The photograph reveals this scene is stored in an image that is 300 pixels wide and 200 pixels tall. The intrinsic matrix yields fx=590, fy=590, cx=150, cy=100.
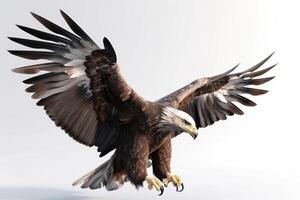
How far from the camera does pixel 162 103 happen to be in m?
5.62

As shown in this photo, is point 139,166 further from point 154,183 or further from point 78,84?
point 78,84

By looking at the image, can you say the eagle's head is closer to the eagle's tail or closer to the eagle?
the eagle

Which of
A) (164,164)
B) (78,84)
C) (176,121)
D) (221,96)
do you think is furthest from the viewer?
(221,96)

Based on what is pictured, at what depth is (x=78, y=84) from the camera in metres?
5.16

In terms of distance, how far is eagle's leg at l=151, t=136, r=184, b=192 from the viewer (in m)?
5.62

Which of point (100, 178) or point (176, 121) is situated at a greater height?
point (176, 121)

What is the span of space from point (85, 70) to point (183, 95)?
119 centimetres

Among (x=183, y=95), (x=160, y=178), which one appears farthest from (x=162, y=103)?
(x=160, y=178)

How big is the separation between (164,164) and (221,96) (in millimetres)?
1106

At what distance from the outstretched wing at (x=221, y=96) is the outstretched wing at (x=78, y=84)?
0.98m

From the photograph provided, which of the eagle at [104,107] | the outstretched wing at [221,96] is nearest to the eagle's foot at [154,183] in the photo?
the eagle at [104,107]

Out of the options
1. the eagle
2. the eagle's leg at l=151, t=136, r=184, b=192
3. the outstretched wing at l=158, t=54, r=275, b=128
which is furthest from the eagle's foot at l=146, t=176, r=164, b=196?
the outstretched wing at l=158, t=54, r=275, b=128

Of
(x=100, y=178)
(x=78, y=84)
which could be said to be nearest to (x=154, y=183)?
(x=100, y=178)

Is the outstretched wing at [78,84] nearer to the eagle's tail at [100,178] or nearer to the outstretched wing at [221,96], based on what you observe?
the eagle's tail at [100,178]
